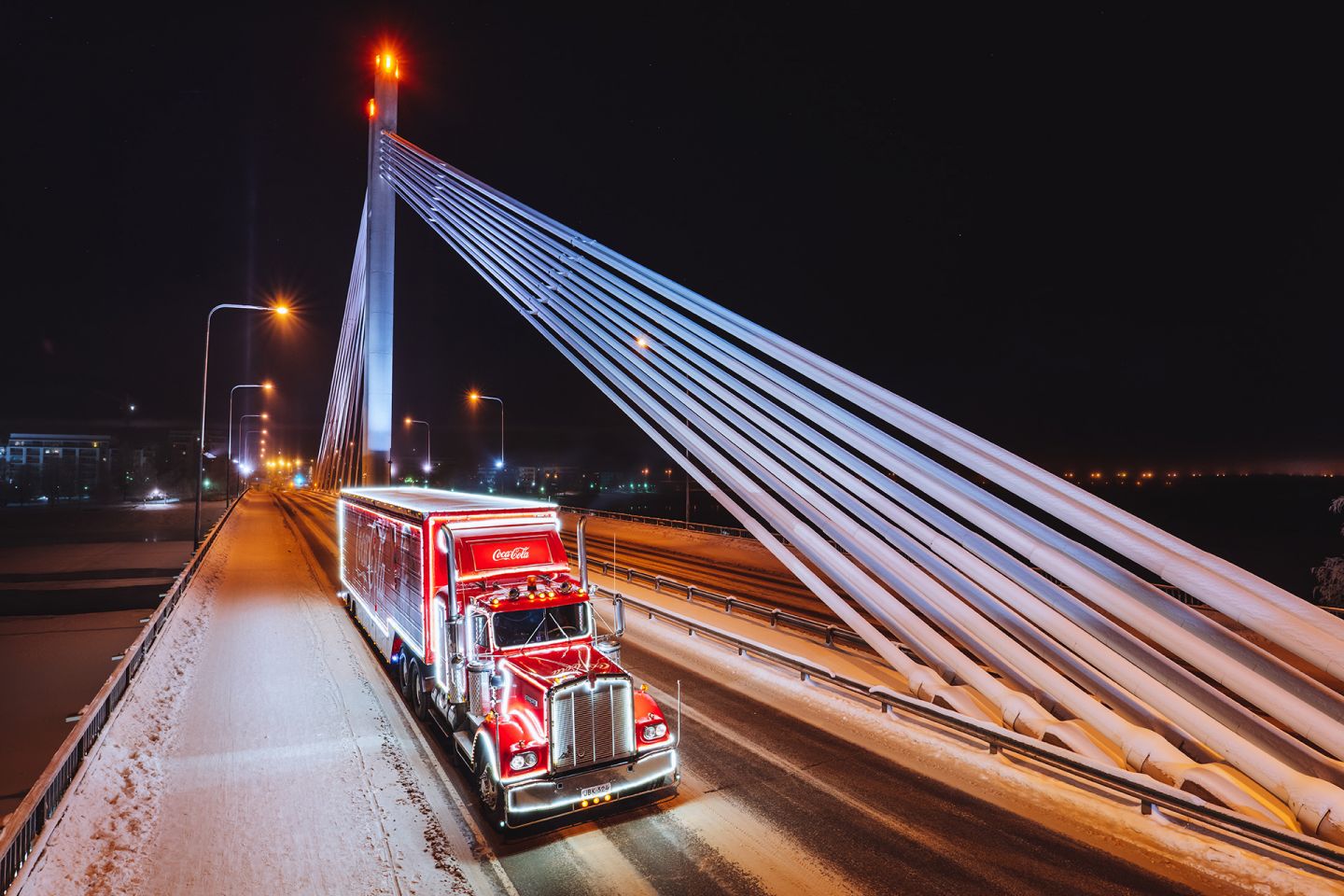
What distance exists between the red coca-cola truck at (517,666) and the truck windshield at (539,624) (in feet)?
0.04

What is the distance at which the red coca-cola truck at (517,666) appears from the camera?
7.16 metres

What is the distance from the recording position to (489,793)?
7.35 m

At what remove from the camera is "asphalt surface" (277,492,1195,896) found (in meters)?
6.34

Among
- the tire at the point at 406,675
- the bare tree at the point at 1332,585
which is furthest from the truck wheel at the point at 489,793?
the bare tree at the point at 1332,585

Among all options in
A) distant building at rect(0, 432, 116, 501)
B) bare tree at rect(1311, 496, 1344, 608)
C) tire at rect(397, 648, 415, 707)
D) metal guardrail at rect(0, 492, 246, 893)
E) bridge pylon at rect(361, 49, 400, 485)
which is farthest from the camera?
distant building at rect(0, 432, 116, 501)

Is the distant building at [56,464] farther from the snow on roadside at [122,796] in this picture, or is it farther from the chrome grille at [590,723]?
the chrome grille at [590,723]

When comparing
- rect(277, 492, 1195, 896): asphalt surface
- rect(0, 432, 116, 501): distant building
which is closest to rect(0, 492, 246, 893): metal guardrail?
rect(277, 492, 1195, 896): asphalt surface

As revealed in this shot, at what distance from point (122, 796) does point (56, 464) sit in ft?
438

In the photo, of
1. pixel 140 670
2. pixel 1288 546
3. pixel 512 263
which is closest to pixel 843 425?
pixel 140 670

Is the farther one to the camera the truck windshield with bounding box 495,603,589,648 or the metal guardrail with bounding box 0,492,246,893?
the truck windshield with bounding box 495,603,589,648

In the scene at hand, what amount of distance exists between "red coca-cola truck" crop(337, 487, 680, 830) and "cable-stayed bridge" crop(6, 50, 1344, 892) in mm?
519

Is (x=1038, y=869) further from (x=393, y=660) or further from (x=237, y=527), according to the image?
(x=237, y=527)

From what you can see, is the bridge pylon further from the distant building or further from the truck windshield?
the distant building

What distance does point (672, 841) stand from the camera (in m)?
7.01
